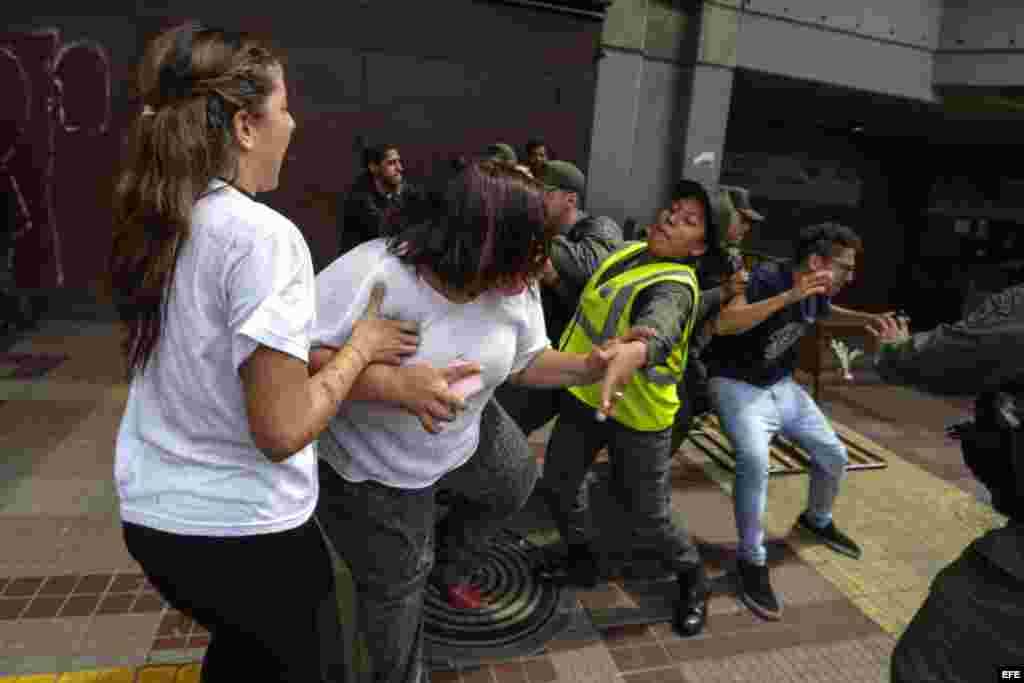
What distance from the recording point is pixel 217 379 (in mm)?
1364

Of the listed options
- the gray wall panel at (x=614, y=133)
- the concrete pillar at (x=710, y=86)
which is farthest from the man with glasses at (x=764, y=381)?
the concrete pillar at (x=710, y=86)

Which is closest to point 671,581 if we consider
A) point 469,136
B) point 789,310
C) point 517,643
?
point 517,643

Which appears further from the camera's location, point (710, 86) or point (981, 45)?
point (981, 45)

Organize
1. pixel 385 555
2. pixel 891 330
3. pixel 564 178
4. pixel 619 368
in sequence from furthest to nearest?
1. pixel 564 178
2. pixel 891 330
3. pixel 619 368
4. pixel 385 555

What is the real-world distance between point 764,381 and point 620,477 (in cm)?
97

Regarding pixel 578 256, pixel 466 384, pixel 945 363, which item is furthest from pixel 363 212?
pixel 945 363

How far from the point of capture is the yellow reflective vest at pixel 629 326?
8.72ft

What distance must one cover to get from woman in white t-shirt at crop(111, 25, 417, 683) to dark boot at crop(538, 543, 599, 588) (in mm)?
1822

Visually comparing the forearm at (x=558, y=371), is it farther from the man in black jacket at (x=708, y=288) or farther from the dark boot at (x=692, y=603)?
the dark boot at (x=692, y=603)

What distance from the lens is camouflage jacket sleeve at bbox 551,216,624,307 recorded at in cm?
322

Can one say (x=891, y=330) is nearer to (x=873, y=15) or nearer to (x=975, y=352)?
(x=975, y=352)

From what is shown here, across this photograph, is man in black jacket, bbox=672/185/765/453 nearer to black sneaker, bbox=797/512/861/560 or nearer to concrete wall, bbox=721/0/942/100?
black sneaker, bbox=797/512/861/560

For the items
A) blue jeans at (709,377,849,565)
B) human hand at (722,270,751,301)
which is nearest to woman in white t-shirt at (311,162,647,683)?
human hand at (722,270,751,301)

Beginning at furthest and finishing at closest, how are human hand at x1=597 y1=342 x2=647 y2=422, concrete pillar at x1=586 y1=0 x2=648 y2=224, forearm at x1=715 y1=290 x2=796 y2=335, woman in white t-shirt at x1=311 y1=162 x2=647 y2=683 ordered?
concrete pillar at x1=586 y1=0 x2=648 y2=224, forearm at x1=715 y1=290 x2=796 y2=335, human hand at x1=597 y1=342 x2=647 y2=422, woman in white t-shirt at x1=311 y1=162 x2=647 y2=683
